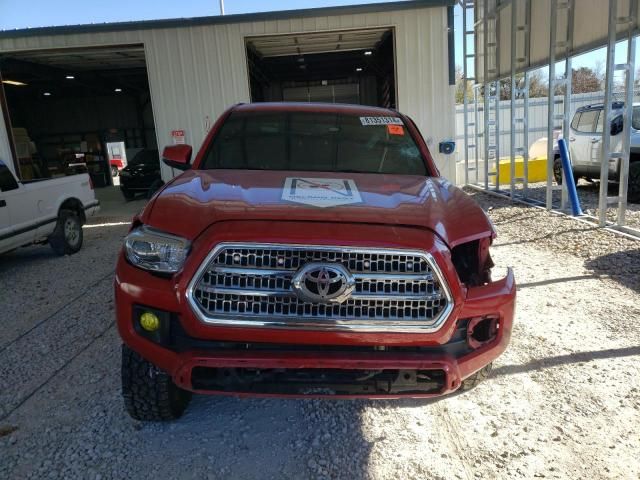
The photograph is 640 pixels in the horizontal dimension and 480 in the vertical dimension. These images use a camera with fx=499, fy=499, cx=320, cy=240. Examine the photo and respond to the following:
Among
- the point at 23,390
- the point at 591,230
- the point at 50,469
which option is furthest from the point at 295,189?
the point at 591,230

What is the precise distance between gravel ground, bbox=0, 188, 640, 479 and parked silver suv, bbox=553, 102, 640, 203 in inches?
259

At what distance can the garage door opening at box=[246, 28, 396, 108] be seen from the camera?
44.4 ft

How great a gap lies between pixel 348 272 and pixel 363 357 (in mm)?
370

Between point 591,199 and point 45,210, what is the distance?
10.1 metres

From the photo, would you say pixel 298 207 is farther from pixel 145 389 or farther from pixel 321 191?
pixel 145 389

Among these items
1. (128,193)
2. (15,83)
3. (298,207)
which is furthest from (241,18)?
(15,83)

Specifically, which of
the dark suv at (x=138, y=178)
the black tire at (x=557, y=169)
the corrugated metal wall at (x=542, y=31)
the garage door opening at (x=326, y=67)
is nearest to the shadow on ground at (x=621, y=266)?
the corrugated metal wall at (x=542, y=31)

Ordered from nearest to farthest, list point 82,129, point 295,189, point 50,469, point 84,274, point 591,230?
point 50,469, point 295,189, point 84,274, point 591,230, point 82,129

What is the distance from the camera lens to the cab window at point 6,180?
6363 mm

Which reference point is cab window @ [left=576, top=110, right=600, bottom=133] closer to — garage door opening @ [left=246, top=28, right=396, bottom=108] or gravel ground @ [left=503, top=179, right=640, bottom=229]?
gravel ground @ [left=503, top=179, right=640, bottom=229]

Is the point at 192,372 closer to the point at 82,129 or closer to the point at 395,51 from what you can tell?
the point at 395,51

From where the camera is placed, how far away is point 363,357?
213cm

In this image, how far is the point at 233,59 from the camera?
1088 centimetres

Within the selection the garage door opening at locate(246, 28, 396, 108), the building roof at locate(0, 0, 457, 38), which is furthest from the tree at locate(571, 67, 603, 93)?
the building roof at locate(0, 0, 457, 38)
